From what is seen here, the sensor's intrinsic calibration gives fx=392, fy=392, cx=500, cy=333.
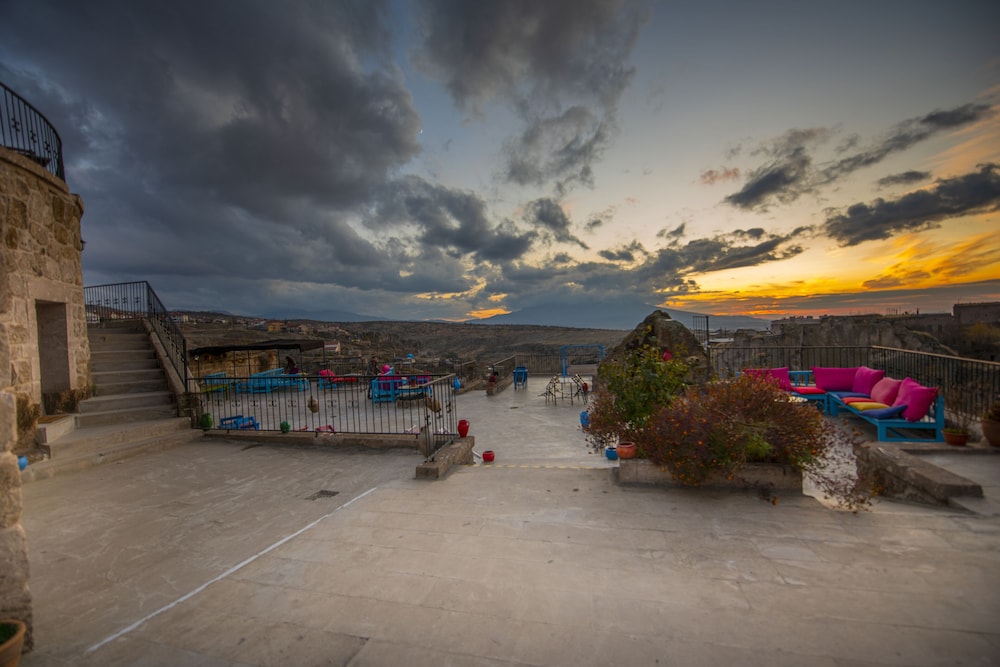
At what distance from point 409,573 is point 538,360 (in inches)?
682

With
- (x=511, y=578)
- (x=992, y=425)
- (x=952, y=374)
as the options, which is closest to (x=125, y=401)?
(x=511, y=578)

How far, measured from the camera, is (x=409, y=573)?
2.80m

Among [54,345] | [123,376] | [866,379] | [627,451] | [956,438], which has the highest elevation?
[54,345]

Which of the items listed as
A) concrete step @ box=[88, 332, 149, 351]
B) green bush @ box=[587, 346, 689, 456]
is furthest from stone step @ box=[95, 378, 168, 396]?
green bush @ box=[587, 346, 689, 456]

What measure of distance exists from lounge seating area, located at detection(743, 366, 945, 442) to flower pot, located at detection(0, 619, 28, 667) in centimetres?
657

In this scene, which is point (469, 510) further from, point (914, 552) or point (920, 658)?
point (914, 552)

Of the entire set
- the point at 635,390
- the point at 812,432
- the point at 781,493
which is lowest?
the point at 781,493

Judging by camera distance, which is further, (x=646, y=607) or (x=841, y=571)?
(x=841, y=571)

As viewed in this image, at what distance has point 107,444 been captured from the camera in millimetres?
6535

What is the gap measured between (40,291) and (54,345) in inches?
51.0

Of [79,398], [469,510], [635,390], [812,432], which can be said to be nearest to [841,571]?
[812,432]

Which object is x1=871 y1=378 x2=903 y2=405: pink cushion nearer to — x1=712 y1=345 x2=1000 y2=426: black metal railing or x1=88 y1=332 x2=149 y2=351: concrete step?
x1=712 y1=345 x2=1000 y2=426: black metal railing

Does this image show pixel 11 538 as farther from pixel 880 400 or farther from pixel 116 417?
pixel 880 400

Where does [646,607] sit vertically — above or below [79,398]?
below
